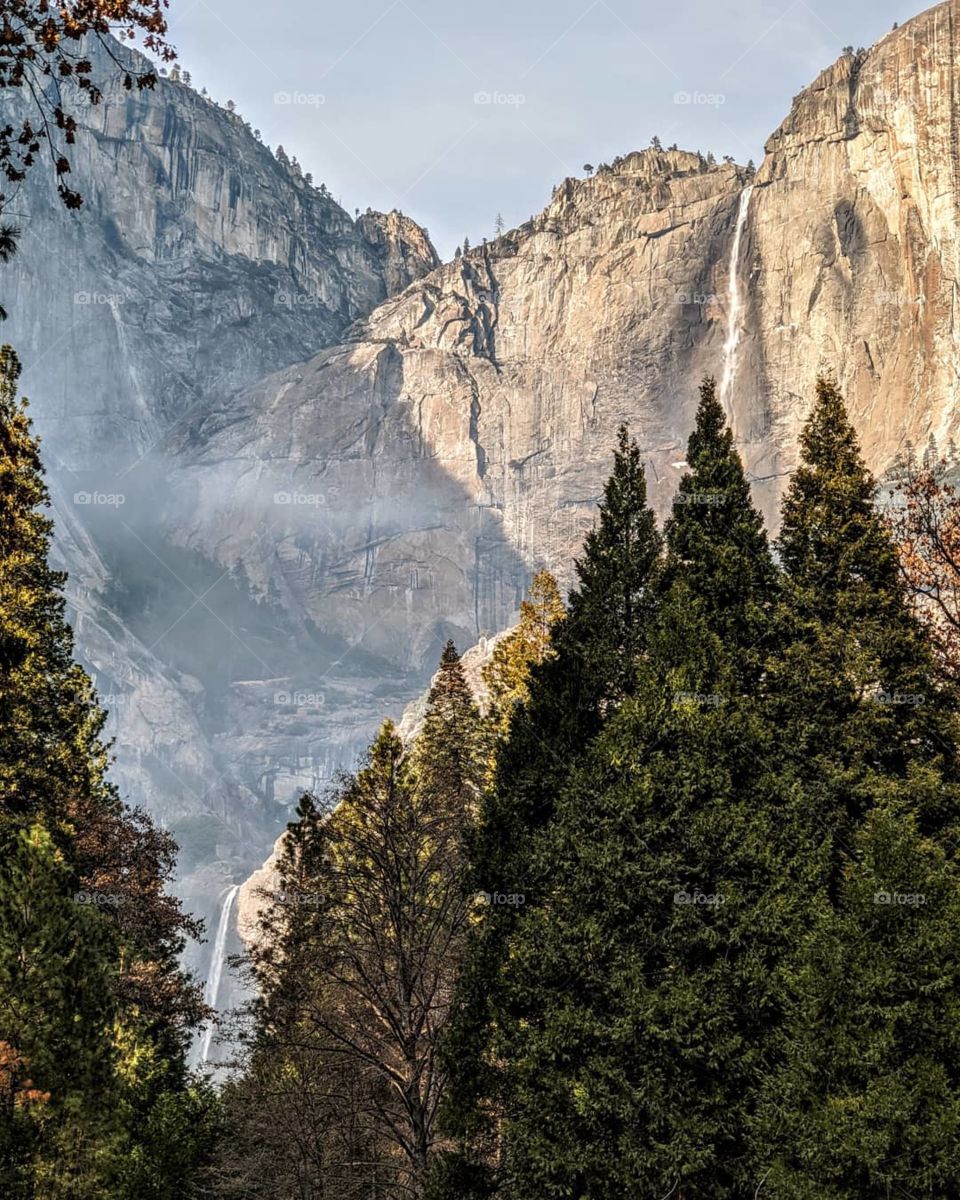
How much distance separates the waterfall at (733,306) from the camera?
15062cm

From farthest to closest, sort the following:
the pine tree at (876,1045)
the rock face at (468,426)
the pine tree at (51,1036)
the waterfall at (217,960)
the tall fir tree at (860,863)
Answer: the rock face at (468,426), the waterfall at (217,960), the pine tree at (51,1036), the tall fir tree at (860,863), the pine tree at (876,1045)

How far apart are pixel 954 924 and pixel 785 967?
2373 millimetres

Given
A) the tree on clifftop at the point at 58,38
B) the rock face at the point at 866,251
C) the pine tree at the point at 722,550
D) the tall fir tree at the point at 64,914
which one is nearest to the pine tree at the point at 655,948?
the pine tree at the point at 722,550

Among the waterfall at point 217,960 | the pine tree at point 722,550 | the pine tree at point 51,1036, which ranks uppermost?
the waterfall at point 217,960

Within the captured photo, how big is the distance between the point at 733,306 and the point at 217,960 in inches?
4411

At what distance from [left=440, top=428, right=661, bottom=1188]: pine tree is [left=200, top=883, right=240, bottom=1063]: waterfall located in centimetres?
11798

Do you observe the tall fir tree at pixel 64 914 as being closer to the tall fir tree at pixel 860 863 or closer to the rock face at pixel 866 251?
the tall fir tree at pixel 860 863

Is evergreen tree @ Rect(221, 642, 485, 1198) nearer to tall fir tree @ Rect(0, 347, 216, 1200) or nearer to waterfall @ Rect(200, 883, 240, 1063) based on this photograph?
tall fir tree @ Rect(0, 347, 216, 1200)

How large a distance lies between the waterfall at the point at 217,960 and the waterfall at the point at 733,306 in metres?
95.1

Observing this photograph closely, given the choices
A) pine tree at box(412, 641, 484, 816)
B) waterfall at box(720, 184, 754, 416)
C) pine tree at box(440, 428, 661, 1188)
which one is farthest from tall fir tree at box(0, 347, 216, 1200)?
waterfall at box(720, 184, 754, 416)

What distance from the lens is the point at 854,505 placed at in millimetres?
21719

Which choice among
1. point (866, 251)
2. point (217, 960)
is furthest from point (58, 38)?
point (866, 251)

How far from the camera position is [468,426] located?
577 ft

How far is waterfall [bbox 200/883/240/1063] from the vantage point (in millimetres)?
128875
